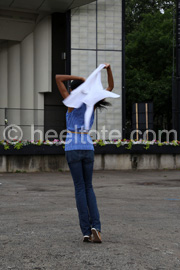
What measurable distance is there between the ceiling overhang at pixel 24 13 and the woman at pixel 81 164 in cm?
1734

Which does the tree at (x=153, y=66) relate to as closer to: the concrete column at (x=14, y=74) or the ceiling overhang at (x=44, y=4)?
the concrete column at (x=14, y=74)

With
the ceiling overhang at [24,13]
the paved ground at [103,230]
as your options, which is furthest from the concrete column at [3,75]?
the paved ground at [103,230]

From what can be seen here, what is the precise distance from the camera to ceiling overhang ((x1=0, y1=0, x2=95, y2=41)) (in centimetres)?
2253

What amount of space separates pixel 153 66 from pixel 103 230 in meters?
37.6

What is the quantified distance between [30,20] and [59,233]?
66.7 feet

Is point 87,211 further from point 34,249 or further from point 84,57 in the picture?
point 84,57

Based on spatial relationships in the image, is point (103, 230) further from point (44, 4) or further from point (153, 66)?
point (153, 66)

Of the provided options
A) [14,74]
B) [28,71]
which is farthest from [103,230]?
[14,74]

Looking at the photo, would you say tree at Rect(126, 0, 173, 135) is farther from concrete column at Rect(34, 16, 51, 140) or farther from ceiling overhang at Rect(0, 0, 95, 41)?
ceiling overhang at Rect(0, 0, 95, 41)

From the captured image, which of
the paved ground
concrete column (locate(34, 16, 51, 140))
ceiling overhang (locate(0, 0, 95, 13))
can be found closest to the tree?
concrete column (locate(34, 16, 51, 140))

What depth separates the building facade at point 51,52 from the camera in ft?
66.8

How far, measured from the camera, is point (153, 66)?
141 ft

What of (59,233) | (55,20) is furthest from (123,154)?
(59,233)

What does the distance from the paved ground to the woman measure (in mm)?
201
